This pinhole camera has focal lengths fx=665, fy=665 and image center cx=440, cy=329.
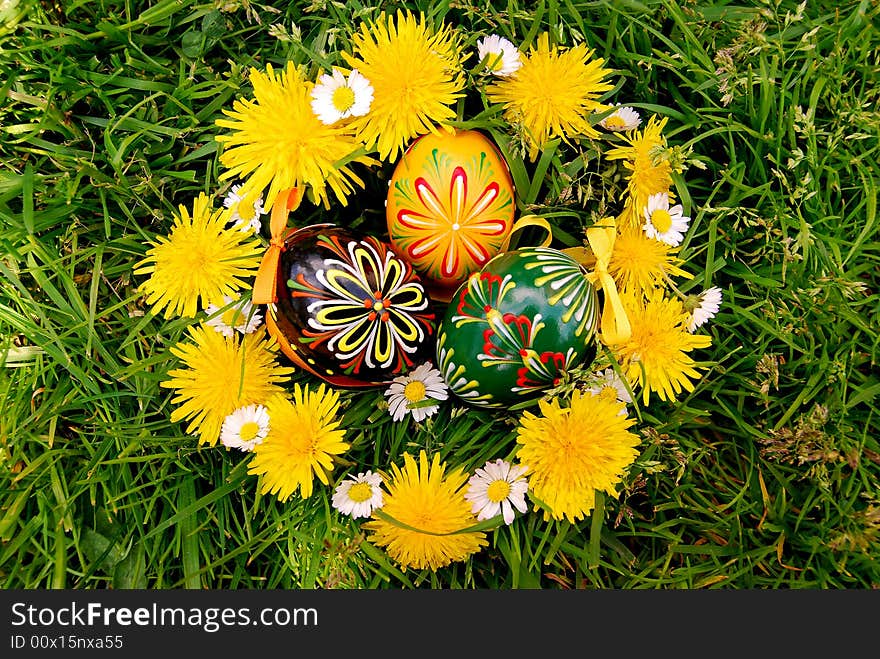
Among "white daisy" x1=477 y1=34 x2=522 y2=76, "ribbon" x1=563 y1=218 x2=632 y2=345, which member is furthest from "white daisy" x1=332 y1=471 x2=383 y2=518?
"white daisy" x1=477 y1=34 x2=522 y2=76

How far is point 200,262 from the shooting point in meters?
1.32

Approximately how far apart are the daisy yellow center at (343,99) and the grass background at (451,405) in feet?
0.56

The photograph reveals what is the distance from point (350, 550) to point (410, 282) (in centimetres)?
55

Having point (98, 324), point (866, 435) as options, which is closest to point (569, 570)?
point (866, 435)

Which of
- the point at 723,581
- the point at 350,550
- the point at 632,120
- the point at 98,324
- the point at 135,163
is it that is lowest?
the point at 723,581

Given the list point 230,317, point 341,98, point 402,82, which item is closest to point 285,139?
point 341,98

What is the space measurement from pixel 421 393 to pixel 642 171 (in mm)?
643

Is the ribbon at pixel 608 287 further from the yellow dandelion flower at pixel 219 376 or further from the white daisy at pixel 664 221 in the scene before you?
the yellow dandelion flower at pixel 219 376

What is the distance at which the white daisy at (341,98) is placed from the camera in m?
1.25

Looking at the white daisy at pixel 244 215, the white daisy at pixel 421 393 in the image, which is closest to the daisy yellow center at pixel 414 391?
the white daisy at pixel 421 393

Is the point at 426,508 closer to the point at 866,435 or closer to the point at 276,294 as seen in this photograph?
the point at 276,294

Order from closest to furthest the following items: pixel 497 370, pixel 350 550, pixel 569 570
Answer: pixel 497 370, pixel 350 550, pixel 569 570

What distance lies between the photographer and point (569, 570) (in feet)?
4.73

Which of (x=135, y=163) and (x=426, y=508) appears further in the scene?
(x=135, y=163)
